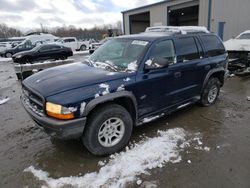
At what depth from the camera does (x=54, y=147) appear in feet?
11.6

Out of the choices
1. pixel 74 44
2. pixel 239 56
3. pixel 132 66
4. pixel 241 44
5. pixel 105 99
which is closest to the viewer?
pixel 105 99

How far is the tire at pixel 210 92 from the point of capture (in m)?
4.86

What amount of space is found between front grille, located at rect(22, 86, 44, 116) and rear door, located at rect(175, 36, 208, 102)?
2.41 metres

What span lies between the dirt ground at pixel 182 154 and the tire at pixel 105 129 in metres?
0.23

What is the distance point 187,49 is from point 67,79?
96.9 inches

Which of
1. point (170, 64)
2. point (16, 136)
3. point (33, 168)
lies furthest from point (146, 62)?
point (16, 136)

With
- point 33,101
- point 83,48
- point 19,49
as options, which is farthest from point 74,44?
point 33,101

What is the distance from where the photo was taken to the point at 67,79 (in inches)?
120

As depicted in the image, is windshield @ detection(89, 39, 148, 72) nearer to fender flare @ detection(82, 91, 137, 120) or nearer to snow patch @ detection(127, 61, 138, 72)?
snow patch @ detection(127, 61, 138, 72)

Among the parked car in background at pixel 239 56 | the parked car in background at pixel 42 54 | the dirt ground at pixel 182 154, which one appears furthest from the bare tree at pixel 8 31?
the dirt ground at pixel 182 154

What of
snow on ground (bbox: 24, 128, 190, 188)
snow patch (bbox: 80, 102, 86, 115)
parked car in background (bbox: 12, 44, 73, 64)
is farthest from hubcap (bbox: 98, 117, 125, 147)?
parked car in background (bbox: 12, 44, 73, 64)

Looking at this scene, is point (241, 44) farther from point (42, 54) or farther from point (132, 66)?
point (42, 54)

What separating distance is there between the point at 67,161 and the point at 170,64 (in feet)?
7.84

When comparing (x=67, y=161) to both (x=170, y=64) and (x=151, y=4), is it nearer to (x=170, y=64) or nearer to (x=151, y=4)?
(x=170, y=64)
